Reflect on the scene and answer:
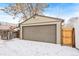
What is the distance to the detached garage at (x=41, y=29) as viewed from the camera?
418 centimetres

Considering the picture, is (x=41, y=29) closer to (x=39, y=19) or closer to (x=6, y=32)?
(x=39, y=19)

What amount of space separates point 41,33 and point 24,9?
71 centimetres

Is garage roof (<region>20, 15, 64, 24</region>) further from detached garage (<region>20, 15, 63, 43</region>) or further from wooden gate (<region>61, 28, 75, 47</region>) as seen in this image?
wooden gate (<region>61, 28, 75, 47</region>)

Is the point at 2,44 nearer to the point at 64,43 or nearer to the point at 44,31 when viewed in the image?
the point at 44,31

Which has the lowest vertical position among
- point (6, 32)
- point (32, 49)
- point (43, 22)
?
point (32, 49)

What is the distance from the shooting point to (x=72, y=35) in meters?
4.22

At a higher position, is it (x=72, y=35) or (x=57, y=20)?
(x=57, y=20)

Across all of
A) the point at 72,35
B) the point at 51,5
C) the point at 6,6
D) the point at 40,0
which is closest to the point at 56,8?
the point at 51,5

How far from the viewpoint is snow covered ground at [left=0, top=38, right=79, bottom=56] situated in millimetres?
4145

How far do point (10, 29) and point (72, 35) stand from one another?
1.50m

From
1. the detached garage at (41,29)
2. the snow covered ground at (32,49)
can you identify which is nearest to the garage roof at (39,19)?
the detached garage at (41,29)

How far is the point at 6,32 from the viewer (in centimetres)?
425

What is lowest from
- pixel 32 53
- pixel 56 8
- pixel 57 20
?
pixel 32 53

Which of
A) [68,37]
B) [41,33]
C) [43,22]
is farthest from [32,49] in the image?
[68,37]
